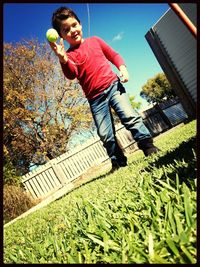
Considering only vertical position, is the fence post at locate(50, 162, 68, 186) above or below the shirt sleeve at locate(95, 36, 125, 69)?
below

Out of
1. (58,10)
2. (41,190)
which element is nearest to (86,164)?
(41,190)

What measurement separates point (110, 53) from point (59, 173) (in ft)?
34.1

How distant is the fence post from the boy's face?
1048 cm

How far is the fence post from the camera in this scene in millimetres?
14062

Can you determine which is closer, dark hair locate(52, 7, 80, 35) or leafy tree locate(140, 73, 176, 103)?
dark hair locate(52, 7, 80, 35)

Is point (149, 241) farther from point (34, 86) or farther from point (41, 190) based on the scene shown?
point (34, 86)

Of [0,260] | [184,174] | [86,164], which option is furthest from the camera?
[86,164]

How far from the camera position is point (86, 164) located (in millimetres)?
14859

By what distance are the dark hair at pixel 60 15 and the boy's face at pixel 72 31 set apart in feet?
0.18

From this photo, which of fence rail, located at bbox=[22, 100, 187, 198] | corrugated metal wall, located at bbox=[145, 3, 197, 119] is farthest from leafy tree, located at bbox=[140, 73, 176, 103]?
corrugated metal wall, located at bbox=[145, 3, 197, 119]

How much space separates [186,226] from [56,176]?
1337cm

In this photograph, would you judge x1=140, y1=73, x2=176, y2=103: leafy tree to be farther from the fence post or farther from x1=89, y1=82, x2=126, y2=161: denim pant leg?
x1=89, y1=82, x2=126, y2=161: denim pant leg

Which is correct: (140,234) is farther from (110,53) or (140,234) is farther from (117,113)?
(110,53)

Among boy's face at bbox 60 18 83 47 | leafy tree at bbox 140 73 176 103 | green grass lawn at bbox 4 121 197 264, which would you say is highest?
leafy tree at bbox 140 73 176 103
